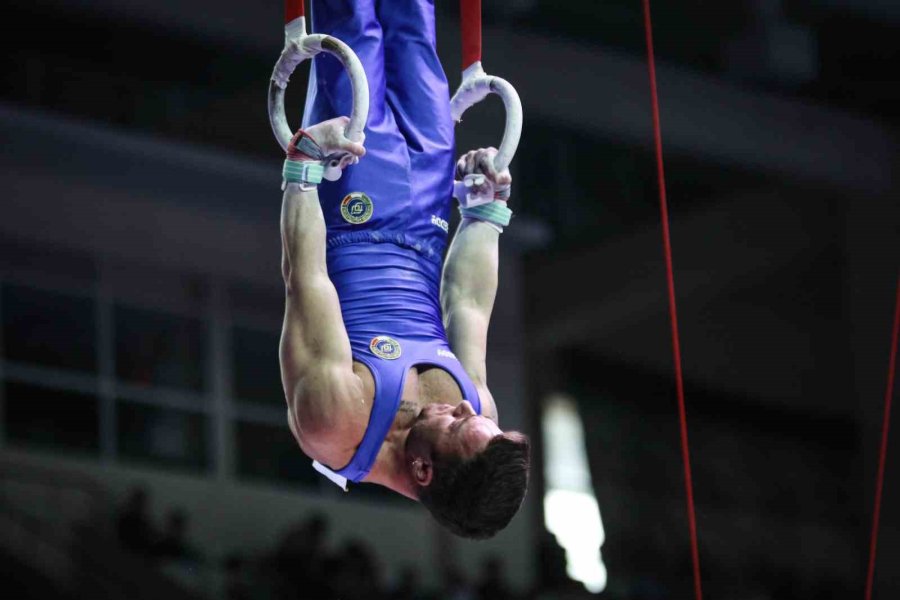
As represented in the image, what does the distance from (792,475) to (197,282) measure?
21.3 ft

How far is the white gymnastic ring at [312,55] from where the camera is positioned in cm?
440

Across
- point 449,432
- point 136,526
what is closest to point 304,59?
point 449,432

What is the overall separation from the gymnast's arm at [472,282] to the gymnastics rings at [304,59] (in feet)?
1.59

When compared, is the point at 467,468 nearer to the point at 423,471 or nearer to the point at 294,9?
the point at 423,471

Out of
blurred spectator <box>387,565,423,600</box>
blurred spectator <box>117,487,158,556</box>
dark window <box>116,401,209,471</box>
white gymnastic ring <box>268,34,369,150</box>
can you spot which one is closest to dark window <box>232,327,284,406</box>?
dark window <box>116,401,209,471</box>

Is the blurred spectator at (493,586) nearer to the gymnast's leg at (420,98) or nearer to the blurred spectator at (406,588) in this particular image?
the blurred spectator at (406,588)

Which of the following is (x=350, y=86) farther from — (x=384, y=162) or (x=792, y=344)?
(x=792, y=344)

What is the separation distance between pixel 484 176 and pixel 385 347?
2.15ft

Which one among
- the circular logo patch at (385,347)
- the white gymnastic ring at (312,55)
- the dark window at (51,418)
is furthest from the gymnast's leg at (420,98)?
the dark window at (51,418)

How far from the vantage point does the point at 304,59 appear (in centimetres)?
462

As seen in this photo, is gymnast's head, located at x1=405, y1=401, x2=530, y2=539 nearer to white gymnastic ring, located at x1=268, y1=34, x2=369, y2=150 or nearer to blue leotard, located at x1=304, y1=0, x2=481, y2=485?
blue leotard, located at x1=304, y1=0, x2=481, y2=485

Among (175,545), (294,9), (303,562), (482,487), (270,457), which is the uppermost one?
(270,457)

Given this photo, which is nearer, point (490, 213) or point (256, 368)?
point (490, 213)

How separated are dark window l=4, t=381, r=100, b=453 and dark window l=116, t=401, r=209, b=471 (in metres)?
0.22
